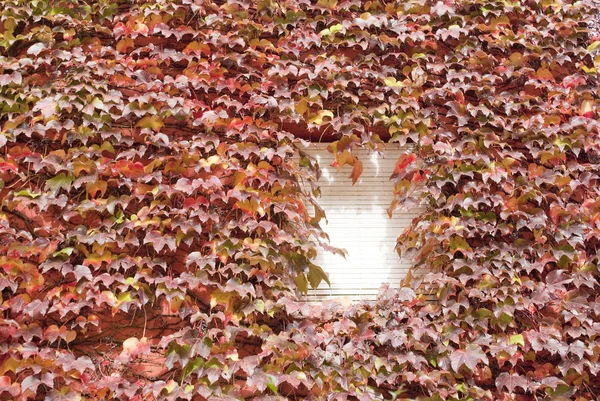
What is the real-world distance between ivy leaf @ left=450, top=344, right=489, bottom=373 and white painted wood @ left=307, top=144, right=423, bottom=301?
22.0 inches

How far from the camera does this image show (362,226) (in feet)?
13.0

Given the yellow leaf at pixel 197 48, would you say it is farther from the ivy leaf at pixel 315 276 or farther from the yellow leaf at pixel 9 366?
the yellow leaf at pixel 9 366

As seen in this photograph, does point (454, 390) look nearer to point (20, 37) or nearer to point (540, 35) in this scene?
point (540, 35)

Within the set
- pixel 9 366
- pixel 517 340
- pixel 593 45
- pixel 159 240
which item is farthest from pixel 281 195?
pixel 593 45

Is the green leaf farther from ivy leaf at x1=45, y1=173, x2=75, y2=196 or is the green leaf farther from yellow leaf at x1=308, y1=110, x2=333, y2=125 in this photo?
ivy leaf at x1=45, y1=173, x2=75, y2=196

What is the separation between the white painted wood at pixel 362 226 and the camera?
12.6 ft

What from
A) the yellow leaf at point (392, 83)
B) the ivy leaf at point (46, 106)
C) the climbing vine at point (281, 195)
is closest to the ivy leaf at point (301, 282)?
the climbing vine at point (281, 195)

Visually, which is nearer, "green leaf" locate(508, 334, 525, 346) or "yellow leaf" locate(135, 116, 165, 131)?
"green leaf" locate(508, 334, 525, 346)

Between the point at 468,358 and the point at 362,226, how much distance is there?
95 cm

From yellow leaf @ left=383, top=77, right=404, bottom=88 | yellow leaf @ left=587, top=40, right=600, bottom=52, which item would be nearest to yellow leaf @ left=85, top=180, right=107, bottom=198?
yellow leaf @ left=383, top=77, right=404, bottom=88

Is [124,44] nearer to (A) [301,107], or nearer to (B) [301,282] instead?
(A) [301,107]

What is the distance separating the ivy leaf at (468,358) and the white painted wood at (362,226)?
0.56m

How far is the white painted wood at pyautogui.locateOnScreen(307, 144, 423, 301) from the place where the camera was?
151 inches

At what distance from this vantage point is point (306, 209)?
12.8 feet
